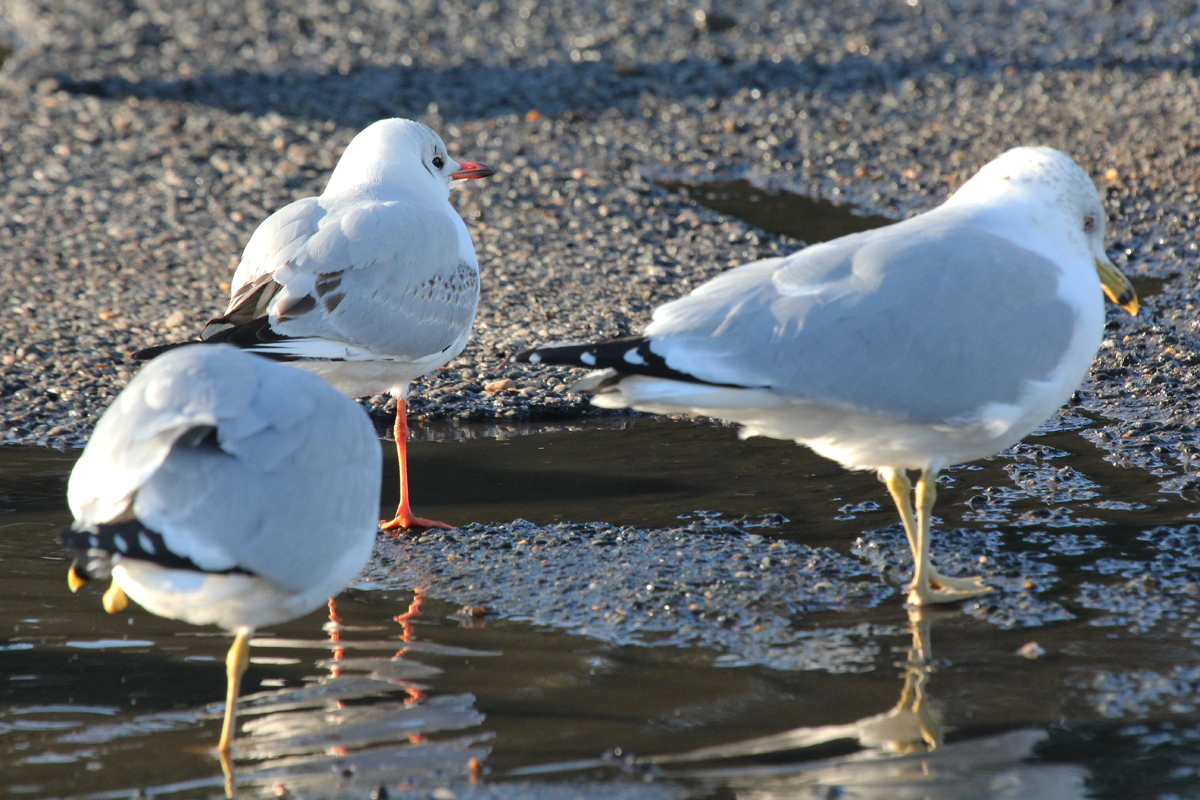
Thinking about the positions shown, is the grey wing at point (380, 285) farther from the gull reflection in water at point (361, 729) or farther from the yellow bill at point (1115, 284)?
the yellow bill at point (1115, 284)

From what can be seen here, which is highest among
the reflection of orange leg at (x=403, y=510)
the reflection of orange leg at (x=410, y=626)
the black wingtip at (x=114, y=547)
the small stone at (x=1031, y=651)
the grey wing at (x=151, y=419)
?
the grey wing at (x=151, y=419)

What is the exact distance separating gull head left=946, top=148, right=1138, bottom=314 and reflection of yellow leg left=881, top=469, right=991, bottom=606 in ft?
3.08

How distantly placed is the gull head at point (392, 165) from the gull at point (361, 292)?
0.05 ft

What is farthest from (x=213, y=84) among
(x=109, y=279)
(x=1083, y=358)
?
(x=1083, y=358)

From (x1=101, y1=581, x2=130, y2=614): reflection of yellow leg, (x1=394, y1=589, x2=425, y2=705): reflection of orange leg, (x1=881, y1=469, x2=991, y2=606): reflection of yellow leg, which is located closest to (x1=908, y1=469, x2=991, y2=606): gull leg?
(x1=881, y1=469, x2=991, y2=606): reflection of yellow leg

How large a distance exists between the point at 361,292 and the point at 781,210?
466 centimetres

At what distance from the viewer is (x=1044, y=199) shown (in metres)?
4.29

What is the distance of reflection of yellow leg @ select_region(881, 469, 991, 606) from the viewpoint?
13.6 ft

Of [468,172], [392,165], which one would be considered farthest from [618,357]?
[468,172]

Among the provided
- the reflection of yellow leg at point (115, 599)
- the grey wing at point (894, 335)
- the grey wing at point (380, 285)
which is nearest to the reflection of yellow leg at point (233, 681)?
the reflection of yellow leg at point (115, 599)

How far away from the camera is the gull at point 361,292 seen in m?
4.96

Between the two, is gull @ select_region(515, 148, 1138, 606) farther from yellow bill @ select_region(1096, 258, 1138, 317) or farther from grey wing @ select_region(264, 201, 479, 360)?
grey wing @ select_region(264, 201, 479, 360)

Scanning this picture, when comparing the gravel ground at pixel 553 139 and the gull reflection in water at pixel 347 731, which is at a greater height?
the gravel ground at pixel 553 139

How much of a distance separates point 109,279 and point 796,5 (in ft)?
27.0
